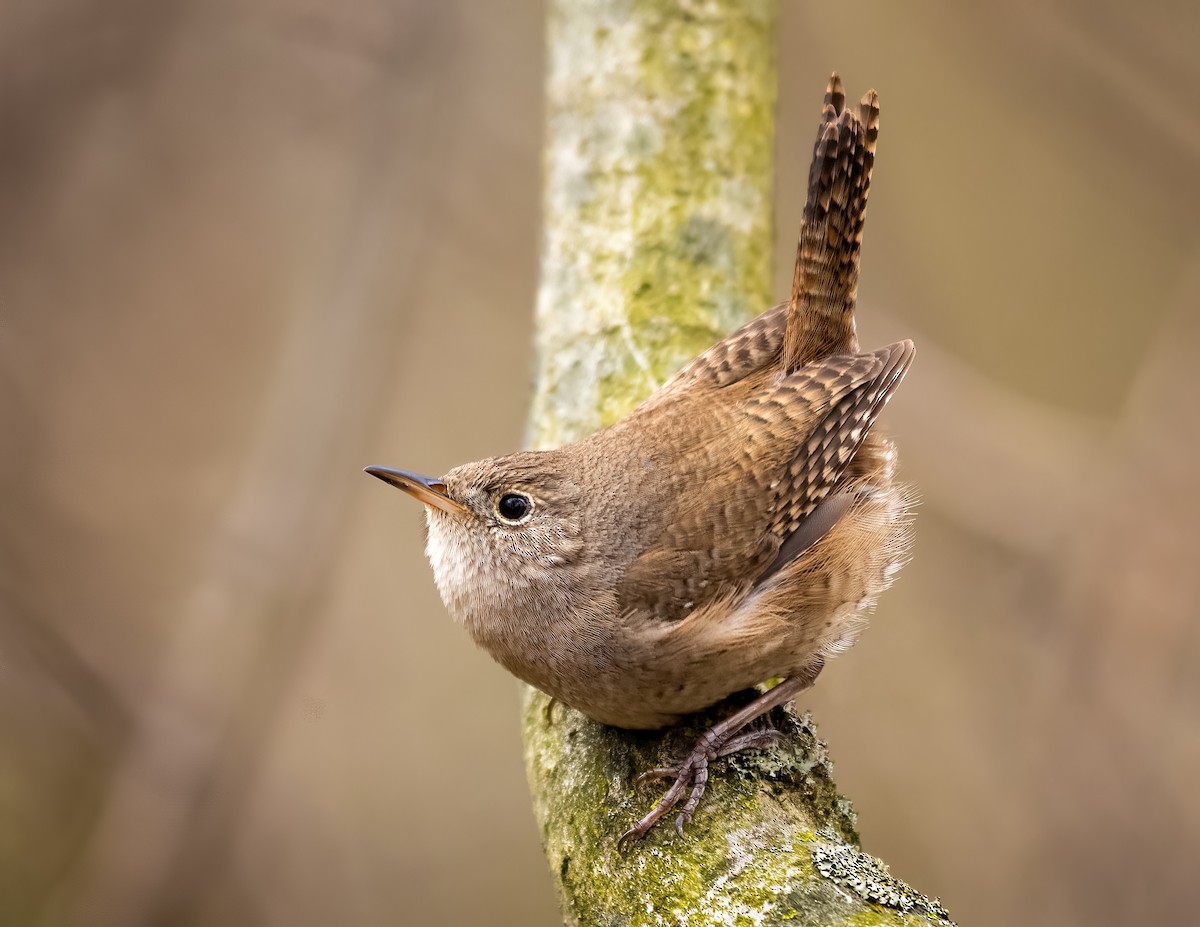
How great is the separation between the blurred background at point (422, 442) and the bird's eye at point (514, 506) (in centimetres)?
199

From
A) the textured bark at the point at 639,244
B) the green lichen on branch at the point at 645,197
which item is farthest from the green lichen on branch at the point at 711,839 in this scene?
the green lichen on branch at the point at 645,197

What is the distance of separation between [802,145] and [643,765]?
3859mm

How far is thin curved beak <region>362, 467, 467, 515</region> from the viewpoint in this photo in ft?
8.63

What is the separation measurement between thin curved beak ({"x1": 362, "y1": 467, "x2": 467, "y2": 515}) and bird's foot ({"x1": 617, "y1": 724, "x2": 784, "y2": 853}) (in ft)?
2.62

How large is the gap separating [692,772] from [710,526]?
22.4 inches

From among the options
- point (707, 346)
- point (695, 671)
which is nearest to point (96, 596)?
point (707, 346)

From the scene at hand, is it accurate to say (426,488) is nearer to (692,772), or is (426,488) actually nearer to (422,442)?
(692,772)

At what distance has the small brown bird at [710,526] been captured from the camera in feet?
7.83

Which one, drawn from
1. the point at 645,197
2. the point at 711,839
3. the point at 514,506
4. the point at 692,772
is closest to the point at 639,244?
the point at 645,197

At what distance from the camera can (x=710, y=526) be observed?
2521mm

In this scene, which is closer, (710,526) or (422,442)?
(710,526)

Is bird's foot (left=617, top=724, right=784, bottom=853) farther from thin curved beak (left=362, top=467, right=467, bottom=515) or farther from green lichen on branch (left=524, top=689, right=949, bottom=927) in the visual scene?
thin curved beak (left=362, top=467, right=467, bottom=515)

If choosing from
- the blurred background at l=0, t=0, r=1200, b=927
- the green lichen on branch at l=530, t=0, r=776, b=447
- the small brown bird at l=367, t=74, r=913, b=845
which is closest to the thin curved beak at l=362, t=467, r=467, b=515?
the small brown bird at l=367, t=74, r=913, b=845

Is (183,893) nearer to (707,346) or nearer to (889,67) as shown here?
(707,346)
